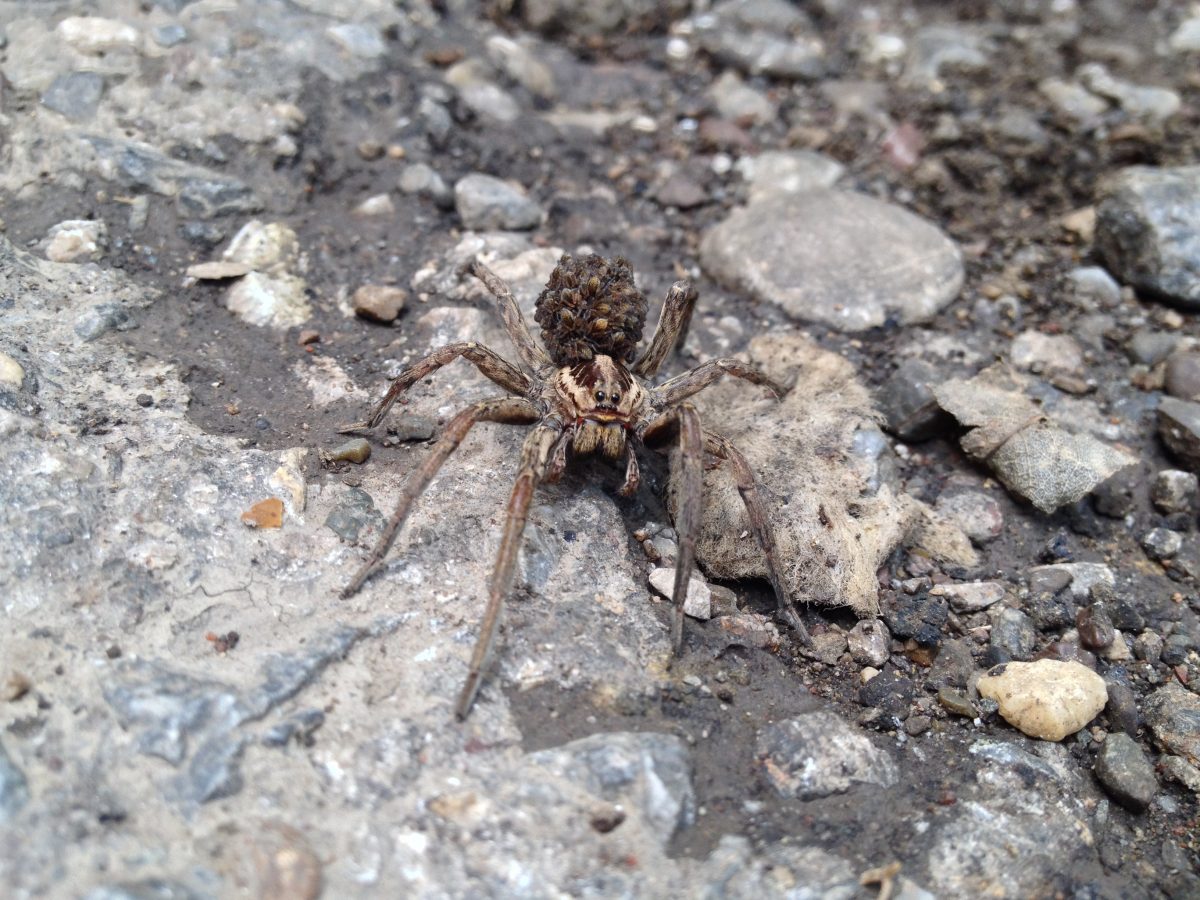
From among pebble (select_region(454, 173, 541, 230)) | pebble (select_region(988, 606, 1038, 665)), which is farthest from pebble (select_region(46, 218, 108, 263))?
pebble (select_region(988, 606, 1038, 665))

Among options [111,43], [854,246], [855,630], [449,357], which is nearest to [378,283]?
[449,357]

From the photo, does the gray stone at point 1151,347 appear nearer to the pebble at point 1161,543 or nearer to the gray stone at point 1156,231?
the gray stone at point 1156,231

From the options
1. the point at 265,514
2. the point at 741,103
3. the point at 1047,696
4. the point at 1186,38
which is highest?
the point at 1186,38

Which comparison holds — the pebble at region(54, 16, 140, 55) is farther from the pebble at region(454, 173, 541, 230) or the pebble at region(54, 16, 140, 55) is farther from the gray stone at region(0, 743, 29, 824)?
the gray stone at region(0, 743, 29, 824)

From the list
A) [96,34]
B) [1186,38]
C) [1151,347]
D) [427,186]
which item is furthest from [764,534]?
[1186,38]

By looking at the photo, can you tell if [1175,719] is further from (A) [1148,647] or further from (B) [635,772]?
(B) [635,772]

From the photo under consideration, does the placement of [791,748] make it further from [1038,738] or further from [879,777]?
[1038,738]
